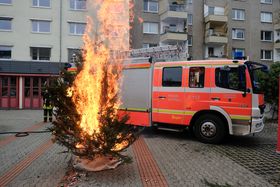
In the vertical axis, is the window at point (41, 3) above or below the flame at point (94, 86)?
above

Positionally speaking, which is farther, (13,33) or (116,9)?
(13,33)

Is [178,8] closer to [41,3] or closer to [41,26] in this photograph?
[41,3]

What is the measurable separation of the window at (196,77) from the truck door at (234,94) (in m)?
0.38

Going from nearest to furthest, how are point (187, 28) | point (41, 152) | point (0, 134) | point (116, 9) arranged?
point (116, 9)
point (41, 152)
point (0, 134)
point (187, 28)

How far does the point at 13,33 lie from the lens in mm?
27172

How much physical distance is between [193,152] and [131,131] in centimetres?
282

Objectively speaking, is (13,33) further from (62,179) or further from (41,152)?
(62,179)

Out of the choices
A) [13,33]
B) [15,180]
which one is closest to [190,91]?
[15,180]

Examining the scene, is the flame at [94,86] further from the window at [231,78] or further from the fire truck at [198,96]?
the window at [231,78]

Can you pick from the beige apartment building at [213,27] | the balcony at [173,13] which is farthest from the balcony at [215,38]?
the balcony at [173,13]

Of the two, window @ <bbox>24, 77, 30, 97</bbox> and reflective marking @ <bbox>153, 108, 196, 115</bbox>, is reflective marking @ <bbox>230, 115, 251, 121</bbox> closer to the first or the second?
reflective marking @ <bbox>153, 108, 196, 115</bbox>

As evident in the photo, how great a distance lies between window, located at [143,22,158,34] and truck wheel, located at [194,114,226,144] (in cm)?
2465

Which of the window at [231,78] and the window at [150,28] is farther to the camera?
the window at [150,28]

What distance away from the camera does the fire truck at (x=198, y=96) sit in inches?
359
